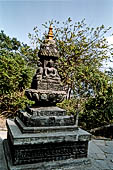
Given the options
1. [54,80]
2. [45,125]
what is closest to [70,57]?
[54,80]

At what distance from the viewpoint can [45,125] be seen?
8.06ft

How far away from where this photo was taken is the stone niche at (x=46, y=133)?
221 cm

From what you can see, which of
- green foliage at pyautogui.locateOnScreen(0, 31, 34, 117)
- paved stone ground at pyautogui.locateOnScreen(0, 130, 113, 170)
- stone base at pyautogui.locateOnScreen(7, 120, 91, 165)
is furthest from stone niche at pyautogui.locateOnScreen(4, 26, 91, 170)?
green foliage at pyautogui.locateOnScreen(0, 31, 34, 117)

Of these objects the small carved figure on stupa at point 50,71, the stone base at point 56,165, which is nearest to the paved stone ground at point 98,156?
the stone base at point 56,165

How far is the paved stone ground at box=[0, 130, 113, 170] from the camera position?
98.5 inches

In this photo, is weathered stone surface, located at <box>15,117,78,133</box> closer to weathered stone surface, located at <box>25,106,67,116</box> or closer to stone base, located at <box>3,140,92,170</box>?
weathered stone surface, located at <box>25,106,67,116</box>

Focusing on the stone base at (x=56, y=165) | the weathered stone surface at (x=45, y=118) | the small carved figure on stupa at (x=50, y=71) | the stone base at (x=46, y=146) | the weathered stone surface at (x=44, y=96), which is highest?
the small carved figure on stupa at (x=50, y=71)

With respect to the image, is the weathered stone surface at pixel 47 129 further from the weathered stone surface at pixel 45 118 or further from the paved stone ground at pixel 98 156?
the paved stone ground at pixel 98 156

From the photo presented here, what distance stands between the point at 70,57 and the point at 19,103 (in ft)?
11.2

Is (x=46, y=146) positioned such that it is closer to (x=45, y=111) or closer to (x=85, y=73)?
(x=45, y=111)

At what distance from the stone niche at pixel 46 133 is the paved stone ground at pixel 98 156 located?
134 millimetres

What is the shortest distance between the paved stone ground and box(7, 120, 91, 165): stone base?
23cm

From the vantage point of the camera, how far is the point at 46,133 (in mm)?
2385

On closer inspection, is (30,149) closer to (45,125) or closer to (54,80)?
(45,125)
